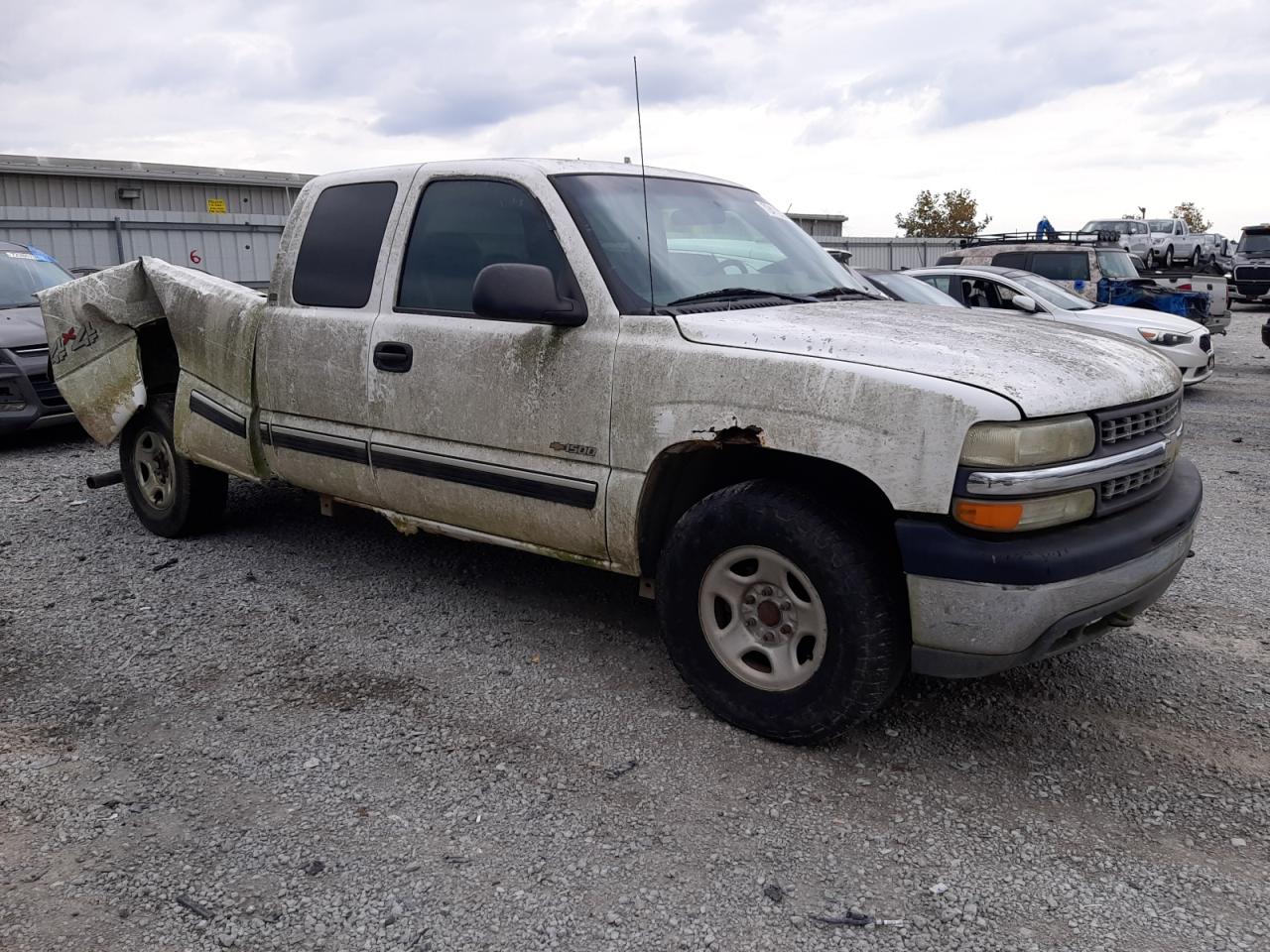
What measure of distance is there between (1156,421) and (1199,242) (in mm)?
34457

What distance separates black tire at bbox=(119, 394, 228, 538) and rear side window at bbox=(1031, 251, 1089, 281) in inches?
458

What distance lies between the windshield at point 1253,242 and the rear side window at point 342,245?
25.5m

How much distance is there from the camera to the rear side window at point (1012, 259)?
14398 millimetres

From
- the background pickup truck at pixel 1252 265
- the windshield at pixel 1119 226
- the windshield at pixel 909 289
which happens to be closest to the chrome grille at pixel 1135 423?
the windshield at pixel 909 289

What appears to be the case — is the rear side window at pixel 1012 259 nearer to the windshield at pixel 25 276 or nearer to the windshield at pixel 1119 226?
the windshield at pixel 25 276

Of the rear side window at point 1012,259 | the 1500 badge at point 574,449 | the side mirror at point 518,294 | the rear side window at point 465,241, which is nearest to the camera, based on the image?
the side mirror at point 518,294

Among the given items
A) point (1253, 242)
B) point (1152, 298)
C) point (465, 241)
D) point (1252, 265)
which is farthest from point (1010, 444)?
point (1253, 242)

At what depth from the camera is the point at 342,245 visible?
4.58m

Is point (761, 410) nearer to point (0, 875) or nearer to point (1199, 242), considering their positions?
point (0, 875)

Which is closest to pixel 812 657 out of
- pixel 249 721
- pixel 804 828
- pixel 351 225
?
pixel 804 828

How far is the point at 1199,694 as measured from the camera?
3816 millimetres

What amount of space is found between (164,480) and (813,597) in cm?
406

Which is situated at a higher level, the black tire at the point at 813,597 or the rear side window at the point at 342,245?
the rear side window at the point at 342,245

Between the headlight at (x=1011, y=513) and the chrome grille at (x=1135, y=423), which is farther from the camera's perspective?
the chrome grille at (x=1135, y=423)
